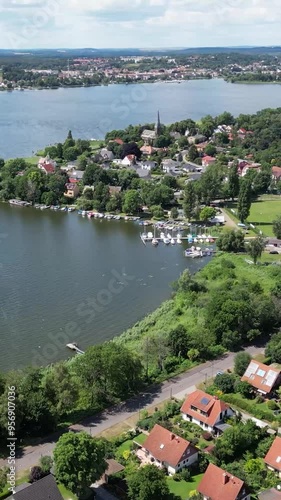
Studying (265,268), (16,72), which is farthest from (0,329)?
(16,72)

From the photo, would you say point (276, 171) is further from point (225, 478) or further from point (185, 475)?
point (225, 478)

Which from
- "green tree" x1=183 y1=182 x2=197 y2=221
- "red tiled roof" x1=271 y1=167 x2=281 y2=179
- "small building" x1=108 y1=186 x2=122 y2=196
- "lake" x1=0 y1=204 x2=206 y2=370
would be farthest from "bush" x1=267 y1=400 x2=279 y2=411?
"red tiled roof" x1=271 y1=167 x2=281 y2=179

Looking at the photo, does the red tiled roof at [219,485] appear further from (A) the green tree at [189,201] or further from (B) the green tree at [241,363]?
(A) the green tree at [189,201]

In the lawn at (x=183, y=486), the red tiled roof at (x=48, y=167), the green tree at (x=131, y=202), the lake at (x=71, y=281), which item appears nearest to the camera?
the lawn at (x=183, y=486)

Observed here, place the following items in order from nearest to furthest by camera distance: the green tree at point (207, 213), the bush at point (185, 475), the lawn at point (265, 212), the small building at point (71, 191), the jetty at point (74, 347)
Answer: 1. the bush at point (185, 475)
2. the jetty at point (74, 347)
3. the lawn at point (265, 212)
4. the green tree at point (207, 213)
5. the small building at point (71, 191)

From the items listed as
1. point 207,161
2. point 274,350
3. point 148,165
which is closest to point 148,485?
point 274,350

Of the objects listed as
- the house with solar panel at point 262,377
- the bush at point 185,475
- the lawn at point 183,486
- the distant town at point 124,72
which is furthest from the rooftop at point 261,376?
the distant town at point 124,72
